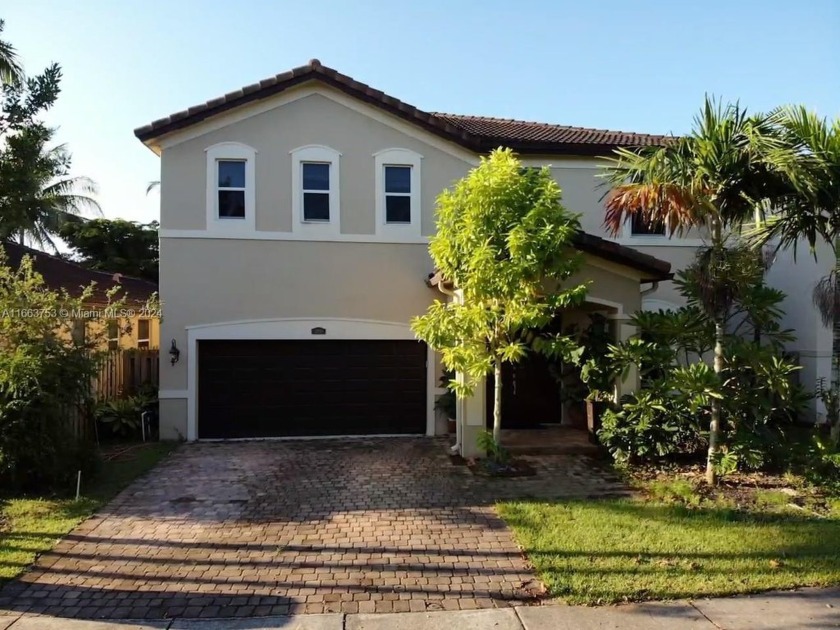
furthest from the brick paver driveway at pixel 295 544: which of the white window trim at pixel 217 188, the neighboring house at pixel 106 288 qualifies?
the white window trim at pixel 217 188

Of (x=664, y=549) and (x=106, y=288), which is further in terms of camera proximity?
(x=106, y=288)

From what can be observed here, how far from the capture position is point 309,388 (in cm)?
1110

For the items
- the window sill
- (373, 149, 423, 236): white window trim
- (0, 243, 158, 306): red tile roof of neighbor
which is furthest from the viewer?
(0, 243, 158, 306): red tile roof of neighbor

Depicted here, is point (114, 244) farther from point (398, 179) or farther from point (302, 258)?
point (398, 179)

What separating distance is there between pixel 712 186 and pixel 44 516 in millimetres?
8578

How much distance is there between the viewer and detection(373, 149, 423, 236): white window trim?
11.4 m

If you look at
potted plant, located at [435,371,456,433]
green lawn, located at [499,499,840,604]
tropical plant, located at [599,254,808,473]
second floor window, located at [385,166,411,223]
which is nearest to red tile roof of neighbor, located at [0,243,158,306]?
second floor window, located at [385,166,411,223]

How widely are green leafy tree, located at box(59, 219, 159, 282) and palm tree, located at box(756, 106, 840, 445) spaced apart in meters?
29.5

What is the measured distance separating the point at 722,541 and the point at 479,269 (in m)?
3.94

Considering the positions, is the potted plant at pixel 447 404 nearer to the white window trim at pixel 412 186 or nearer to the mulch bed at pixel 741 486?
the white window trim at pixel 412 186

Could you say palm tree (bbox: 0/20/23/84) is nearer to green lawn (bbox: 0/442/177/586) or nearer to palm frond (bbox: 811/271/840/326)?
green lawn (bbox: 0/442/177/586)

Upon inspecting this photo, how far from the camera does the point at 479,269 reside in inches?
292

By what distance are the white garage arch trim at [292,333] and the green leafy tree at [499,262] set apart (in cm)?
320

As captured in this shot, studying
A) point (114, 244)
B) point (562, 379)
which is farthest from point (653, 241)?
point (114, 244)
